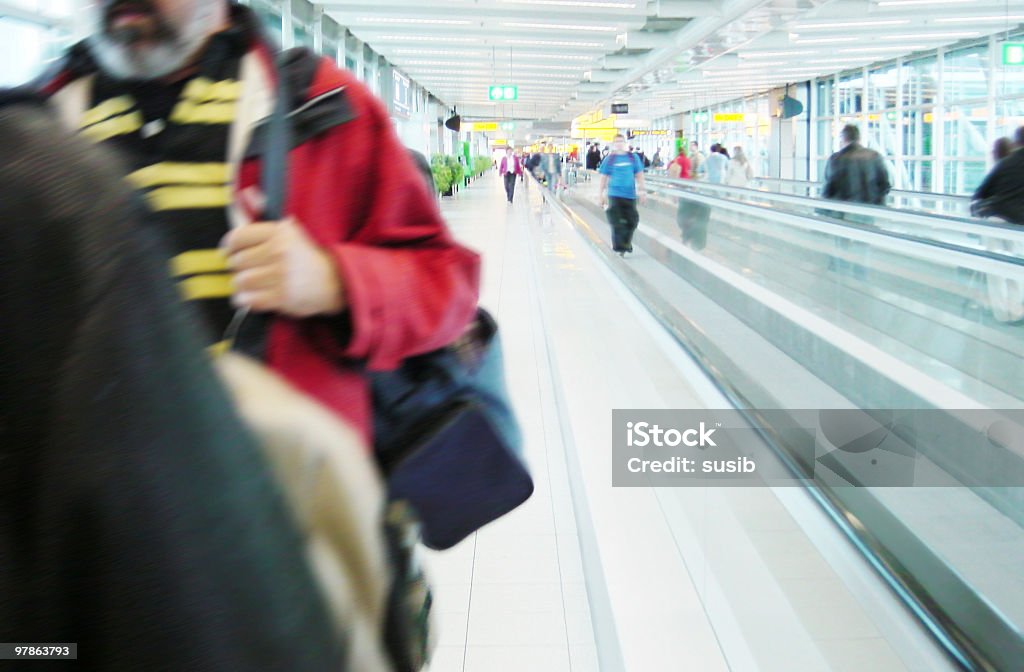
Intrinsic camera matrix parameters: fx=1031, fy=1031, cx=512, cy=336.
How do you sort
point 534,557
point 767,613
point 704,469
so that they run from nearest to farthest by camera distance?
1. point 767,613
2. point 704,469
3. point 534,557

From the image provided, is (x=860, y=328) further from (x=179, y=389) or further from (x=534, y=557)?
(x=179, y=389)

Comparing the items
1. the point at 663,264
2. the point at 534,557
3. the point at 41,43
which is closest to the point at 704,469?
the point at 534,557

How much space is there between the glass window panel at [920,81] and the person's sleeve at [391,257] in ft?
61.9

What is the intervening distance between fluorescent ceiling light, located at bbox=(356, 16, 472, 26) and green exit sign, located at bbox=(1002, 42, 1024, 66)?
9932 millimetres

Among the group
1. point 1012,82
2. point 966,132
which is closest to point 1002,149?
point 1012,82

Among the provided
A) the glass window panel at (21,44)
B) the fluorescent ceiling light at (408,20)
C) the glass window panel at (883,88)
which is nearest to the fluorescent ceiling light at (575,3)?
the fluorescent ceiling light at (408,20)

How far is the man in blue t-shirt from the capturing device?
13695 millimetres

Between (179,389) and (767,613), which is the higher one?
(179,389)

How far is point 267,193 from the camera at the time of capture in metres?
1.23

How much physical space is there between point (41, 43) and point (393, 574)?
7782 millimetres

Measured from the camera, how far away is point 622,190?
1366 centimetres

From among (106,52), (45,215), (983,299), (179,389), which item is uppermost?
(106,52)

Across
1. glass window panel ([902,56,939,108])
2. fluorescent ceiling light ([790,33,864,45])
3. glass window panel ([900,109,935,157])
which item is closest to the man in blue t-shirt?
glass window panel ([900,109,935,157])

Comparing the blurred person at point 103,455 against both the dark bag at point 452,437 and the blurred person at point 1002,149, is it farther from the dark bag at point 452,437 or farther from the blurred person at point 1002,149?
the blurred person at point 1002,149
